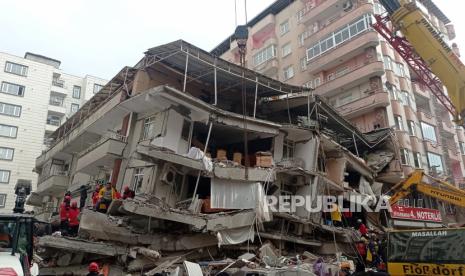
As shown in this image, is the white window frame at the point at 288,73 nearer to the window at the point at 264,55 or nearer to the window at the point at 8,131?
the window at the point at 264,55

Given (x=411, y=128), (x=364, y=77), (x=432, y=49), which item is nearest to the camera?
(x=432, y=49)

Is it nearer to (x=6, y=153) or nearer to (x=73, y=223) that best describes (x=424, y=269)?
(x=73, y=223)

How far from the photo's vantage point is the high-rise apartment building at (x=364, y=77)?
29.2 meters

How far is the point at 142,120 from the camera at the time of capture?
19875 millimetres

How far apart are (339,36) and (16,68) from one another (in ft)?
121

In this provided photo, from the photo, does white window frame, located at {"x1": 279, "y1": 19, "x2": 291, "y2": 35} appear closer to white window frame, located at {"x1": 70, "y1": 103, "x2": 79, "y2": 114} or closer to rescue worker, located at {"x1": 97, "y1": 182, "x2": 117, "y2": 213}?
white window frame, located at {"x1": 70, "y1": 103, "x2": 79, "y2": 114}

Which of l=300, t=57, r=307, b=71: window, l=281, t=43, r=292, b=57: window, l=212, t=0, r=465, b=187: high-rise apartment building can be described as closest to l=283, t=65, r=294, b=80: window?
l=212, t=0, r=465, b=187: high-rise apartment building

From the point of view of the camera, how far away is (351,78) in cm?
3014

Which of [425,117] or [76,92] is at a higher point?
[76,92]

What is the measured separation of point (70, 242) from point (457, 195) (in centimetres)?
2015

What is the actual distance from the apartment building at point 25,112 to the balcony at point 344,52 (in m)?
31.1

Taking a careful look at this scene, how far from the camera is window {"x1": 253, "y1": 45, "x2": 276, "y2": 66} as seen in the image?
1585 inches

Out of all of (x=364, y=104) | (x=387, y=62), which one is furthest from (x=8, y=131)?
(x=387, y=62)

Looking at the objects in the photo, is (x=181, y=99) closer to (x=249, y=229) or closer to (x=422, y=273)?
(x=249, y=229)
